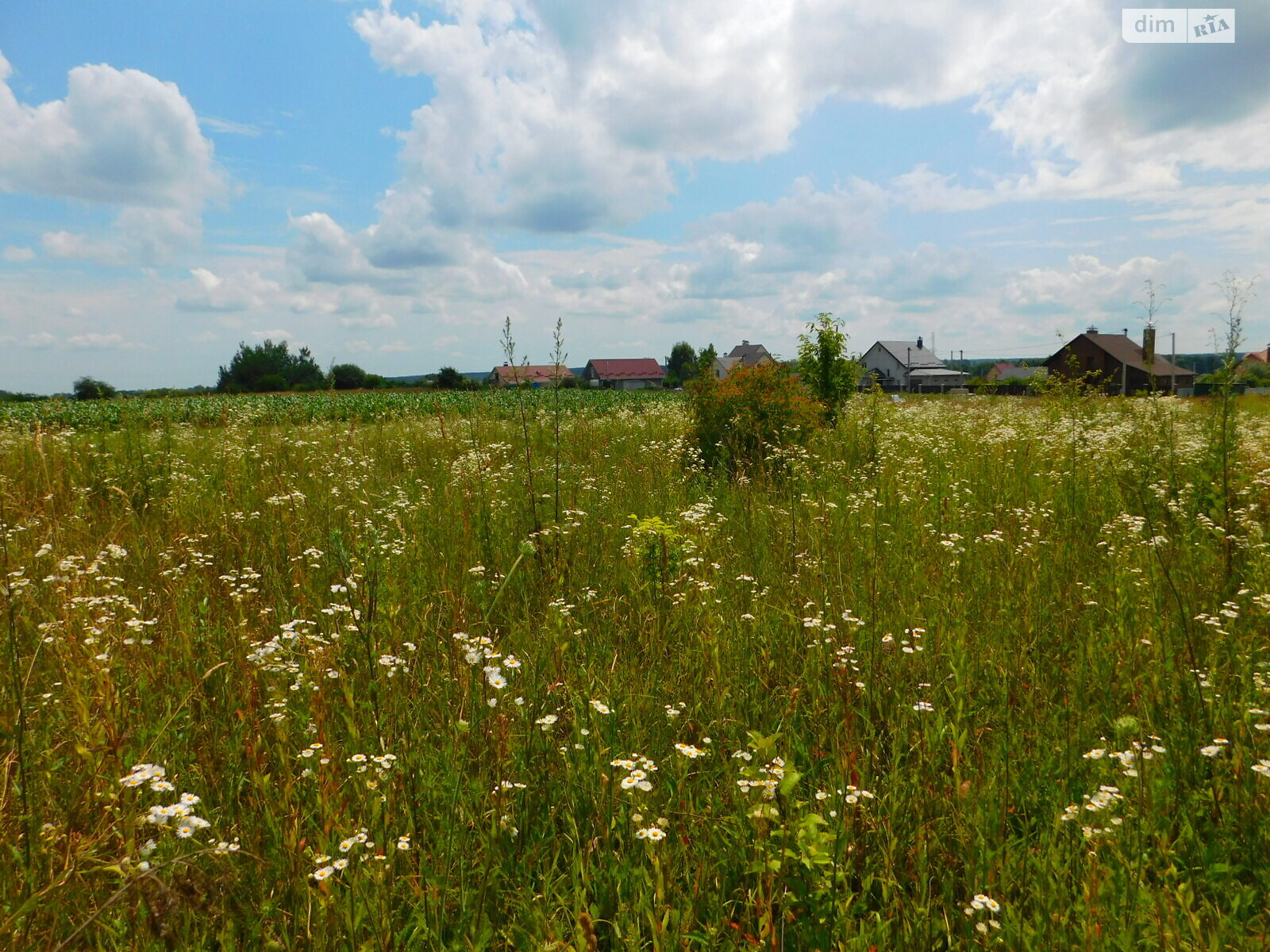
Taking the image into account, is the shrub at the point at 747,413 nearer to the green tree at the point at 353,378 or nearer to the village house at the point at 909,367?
the green tree at the point at 353,378

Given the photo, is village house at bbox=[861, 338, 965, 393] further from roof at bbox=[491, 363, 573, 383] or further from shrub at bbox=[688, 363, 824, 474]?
roof at bbox=[491, 363, 573, 383]

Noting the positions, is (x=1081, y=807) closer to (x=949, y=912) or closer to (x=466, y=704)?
(x=949, y=912)

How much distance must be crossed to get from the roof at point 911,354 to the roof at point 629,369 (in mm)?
35923

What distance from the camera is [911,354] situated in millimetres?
92562

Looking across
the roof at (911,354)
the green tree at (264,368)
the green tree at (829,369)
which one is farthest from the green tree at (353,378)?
the roof at (911,354)

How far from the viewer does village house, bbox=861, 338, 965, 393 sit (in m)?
87.2

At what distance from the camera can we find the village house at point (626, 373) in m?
107

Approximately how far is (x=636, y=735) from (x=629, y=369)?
10849cm

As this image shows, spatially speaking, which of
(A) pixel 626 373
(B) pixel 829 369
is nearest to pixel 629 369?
(A) pixel 626 373

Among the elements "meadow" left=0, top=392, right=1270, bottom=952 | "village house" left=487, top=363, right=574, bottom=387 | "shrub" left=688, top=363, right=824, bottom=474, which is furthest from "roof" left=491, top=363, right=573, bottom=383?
"shrub" left=688, top=363, right=824, bottom=474

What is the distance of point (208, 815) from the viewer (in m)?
2.17

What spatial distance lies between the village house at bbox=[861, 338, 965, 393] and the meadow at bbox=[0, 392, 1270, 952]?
8727 cm

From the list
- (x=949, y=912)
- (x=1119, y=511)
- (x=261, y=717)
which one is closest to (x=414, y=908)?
(x=261, y=717)

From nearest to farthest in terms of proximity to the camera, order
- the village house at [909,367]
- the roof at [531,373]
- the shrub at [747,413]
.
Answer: the roof at [531,373] → the shrub at [747,413] → the village house at [909,367]
